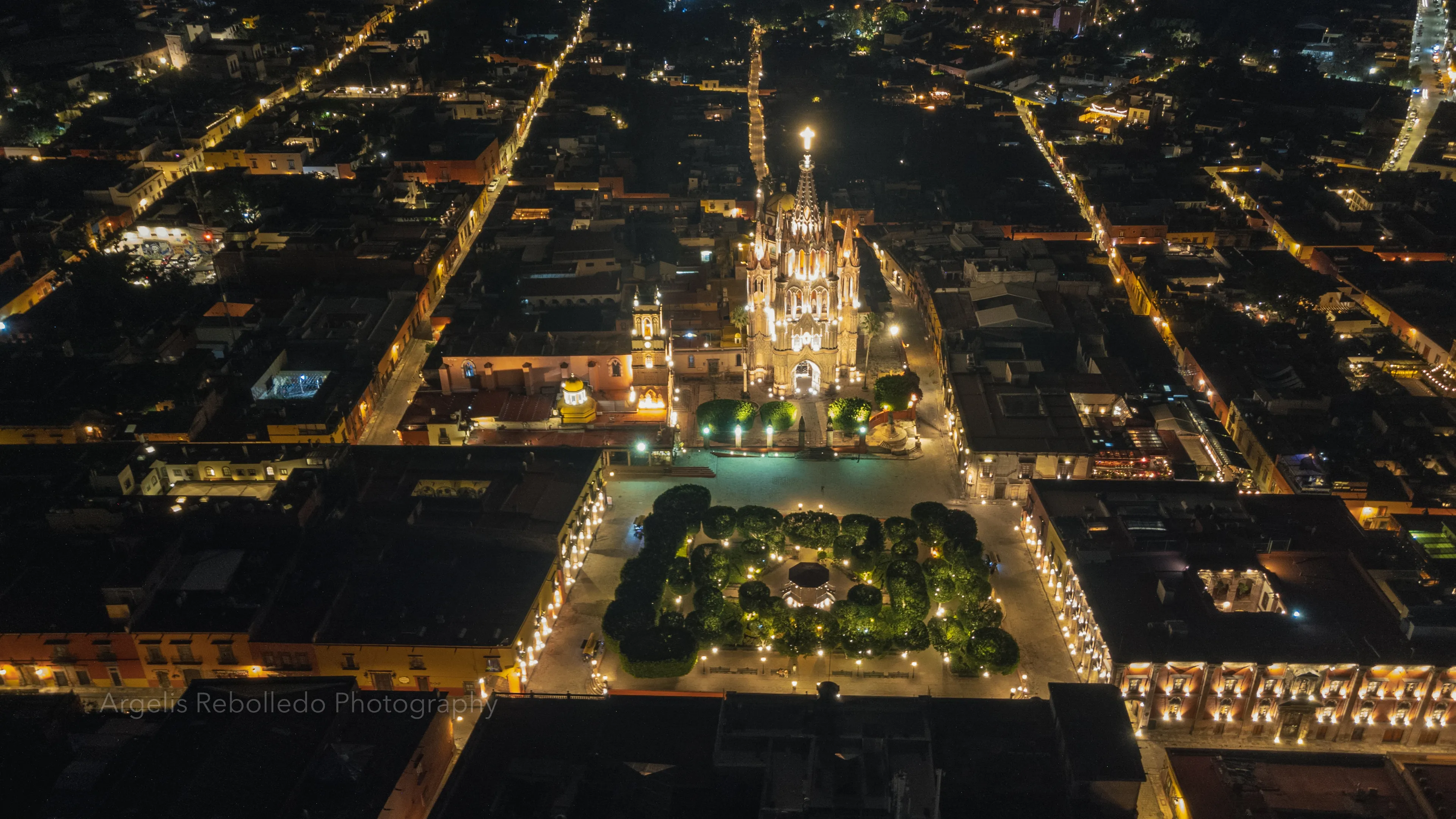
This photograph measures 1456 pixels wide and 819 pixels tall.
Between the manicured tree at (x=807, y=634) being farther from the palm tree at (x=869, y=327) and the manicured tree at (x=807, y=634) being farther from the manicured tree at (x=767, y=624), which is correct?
the palm tree at (x=869, y=327)

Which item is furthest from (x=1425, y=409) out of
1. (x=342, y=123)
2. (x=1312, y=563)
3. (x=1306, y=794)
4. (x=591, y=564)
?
(x=342, y=123)

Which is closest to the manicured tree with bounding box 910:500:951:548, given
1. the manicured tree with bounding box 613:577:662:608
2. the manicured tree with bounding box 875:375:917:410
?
the manicured tree with bounding box 875:375:917:410

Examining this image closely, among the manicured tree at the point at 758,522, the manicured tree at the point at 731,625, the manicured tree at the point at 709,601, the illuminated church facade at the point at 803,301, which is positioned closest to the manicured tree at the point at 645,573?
the manicured tree at the point at 709,601

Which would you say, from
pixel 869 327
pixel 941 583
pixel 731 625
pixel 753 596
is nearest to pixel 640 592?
pixel 731 625

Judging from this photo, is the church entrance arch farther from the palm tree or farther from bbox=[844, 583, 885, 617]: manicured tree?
bbox=[844, 583, 885, 617]: manicured tree

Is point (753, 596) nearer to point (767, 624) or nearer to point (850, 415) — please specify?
point (767, 624)

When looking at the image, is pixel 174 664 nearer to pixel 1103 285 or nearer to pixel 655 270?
pixel 655 270
